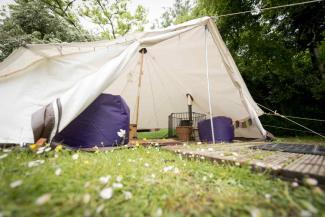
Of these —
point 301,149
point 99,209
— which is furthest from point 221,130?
point 99,209

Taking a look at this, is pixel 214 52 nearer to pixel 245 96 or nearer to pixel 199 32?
pixel 199 32

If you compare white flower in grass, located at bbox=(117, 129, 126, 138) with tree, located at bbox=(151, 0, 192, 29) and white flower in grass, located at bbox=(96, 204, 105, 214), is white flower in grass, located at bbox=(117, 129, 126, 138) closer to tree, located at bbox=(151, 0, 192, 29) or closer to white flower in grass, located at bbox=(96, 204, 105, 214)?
white flower in grass, located at bbox=(96, 204, 105, 214)

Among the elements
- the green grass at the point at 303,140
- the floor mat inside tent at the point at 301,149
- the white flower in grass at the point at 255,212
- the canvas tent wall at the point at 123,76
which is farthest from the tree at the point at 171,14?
the white flower in grass at the point at 255,212

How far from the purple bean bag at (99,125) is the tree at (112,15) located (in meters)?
12.3

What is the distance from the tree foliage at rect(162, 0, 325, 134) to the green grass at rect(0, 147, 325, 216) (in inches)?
239

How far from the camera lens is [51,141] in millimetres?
2043

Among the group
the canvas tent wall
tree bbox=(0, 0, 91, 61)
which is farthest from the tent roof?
tree bbox=(0, 0, 91, 61)

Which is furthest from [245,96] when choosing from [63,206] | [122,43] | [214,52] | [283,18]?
[283,18]

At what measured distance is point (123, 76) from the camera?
4.72 metres

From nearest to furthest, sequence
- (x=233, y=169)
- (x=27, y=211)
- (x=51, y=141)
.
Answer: (x=27, y=211) → (x=233, y=169) → (x=51, y=141)

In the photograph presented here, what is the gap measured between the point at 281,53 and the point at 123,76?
16.1 ft

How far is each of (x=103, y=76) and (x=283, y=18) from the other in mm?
6398

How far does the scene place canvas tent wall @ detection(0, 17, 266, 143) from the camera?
2.29 m

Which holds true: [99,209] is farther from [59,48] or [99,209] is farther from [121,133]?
[59,48]
